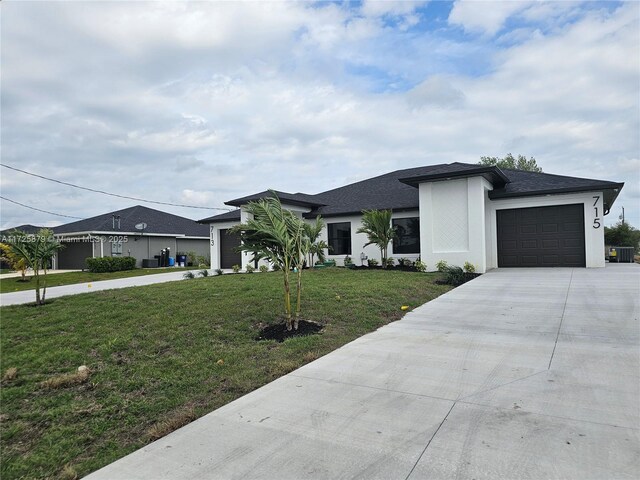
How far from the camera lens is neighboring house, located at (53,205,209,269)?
85.4 feet

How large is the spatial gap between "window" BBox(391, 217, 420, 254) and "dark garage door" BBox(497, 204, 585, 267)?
131 inches

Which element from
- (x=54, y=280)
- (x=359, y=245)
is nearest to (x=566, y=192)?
A: (x=359, y=245)

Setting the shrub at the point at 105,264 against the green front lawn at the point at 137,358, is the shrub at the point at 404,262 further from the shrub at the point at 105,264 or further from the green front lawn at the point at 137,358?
the shrub at the point at 105,264

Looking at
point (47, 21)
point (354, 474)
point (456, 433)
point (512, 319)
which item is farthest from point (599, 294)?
point (47, 21)

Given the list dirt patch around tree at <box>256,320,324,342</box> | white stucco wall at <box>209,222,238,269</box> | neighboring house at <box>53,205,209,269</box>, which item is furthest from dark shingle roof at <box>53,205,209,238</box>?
dirt patch around tree at <box>256,320,324,342</box>

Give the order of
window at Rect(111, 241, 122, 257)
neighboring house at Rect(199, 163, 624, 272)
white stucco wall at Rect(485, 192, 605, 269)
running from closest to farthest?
1. white stucco wall at Rect(485, 192, 605, 269)
2. neighboring house at Rect(199, 163, 624, 272)
3. window at Rect(111, 241, 122, 257)

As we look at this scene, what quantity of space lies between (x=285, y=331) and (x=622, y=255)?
18.5m

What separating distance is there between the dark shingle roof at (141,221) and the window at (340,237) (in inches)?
627

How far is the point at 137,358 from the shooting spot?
200 inches

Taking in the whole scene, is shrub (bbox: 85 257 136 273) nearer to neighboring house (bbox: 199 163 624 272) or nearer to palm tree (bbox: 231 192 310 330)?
neighboring house (bbox: 199 163 624 272)

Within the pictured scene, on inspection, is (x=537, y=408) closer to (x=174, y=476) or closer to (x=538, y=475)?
(x=538, y=475)

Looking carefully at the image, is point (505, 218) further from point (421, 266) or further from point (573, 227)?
point (421, 266)

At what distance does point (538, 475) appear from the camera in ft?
7.68

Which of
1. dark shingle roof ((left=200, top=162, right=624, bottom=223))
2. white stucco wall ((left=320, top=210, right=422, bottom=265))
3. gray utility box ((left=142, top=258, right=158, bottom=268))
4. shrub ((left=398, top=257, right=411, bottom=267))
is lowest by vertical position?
gray utility box ((left=142, top=258, right=158, bottom=268))
